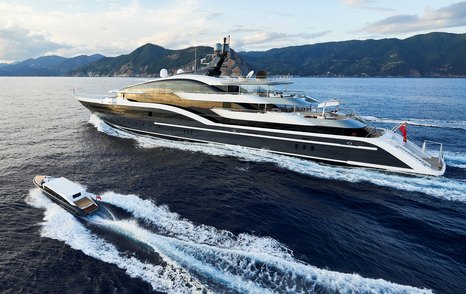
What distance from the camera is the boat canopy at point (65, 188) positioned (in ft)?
54.7

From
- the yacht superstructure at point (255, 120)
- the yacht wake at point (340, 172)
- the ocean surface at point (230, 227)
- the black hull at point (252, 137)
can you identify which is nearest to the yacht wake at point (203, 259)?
the ocean surface at point (230, 227)

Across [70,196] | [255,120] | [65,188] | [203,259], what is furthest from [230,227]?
[255,120]

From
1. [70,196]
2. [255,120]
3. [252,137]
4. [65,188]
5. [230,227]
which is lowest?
[230,227]

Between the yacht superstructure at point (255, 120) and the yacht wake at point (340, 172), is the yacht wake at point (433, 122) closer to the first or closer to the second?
the yacht wake at point (340, 172)

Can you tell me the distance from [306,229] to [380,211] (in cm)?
611

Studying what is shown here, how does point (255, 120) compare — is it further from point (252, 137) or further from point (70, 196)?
point (70, 196)

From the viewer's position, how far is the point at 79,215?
631 inches

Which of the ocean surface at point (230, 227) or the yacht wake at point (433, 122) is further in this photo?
the yacht wake at point (433, 122)

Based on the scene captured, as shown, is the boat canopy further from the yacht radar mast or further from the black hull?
the yacht radar mast

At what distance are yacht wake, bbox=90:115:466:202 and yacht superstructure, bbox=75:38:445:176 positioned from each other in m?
0.72

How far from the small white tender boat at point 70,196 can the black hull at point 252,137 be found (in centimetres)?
1524

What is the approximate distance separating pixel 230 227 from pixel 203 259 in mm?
2961

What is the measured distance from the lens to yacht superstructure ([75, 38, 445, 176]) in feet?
79.9

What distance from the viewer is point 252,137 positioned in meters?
28.7
